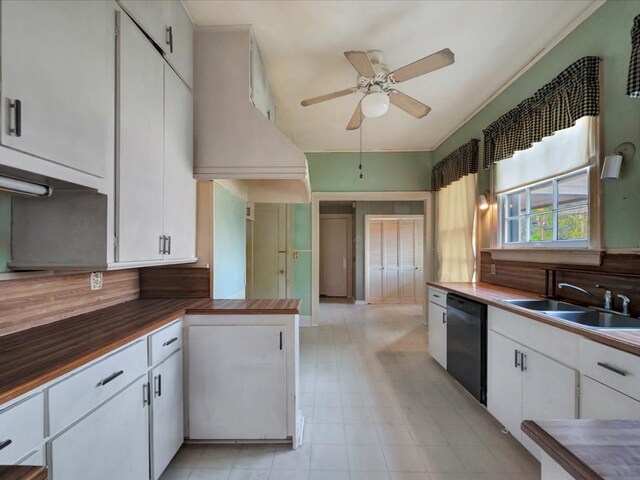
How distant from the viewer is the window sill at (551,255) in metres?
1.94

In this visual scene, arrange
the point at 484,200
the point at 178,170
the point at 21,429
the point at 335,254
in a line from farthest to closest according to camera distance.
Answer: the point at 335,254 → the point at 484,200 → the point at 178,170 → the point at 21,429

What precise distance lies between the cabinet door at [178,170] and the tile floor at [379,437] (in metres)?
1.37

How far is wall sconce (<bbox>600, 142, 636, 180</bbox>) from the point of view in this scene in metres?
1.73

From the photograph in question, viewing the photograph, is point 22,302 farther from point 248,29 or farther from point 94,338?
point 248,29

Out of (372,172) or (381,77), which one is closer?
(381,77)

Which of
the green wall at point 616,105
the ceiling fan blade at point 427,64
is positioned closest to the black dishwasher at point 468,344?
the green wall at point 616,105

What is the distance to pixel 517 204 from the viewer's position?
9.63ft

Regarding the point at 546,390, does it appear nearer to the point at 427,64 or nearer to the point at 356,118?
the point at 427,64

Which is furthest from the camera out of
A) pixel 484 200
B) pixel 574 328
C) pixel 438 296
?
pixel 484 200

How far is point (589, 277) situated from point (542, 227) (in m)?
0.75

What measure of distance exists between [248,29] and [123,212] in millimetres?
1618

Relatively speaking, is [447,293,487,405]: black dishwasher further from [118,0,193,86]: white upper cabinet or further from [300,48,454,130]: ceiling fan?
[118,0,193,86]: white upper cabinet

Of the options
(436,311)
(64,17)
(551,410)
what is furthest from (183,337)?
(436,311)

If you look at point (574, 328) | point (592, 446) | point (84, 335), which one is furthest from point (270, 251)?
point (592, 446)
